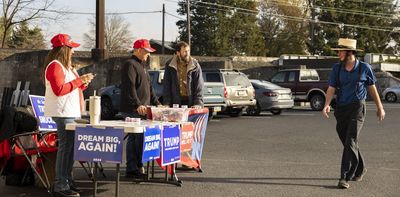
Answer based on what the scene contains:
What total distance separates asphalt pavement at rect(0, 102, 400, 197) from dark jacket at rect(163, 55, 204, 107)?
1.11m

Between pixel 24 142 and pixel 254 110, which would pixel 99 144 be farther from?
pixel 254 110

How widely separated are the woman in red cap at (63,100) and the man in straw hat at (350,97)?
3352mm

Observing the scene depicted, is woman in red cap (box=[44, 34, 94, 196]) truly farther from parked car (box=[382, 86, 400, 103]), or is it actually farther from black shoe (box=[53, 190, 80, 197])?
parked car (box=[382, 86, 400, 103])

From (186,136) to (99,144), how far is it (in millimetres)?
1743

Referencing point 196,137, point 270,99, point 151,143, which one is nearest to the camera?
point 151,143

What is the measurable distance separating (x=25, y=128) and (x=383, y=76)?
38.6m

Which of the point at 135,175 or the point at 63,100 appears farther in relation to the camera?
the point at 135,175

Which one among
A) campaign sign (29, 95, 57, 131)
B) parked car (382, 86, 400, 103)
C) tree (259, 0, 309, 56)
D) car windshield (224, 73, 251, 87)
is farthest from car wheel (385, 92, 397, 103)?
tree (259, 0, 309, 56)

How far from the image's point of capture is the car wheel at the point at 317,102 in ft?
79.8

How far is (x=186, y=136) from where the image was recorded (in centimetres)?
789

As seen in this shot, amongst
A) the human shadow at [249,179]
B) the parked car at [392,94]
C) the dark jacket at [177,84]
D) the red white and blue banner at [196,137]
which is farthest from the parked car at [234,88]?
the parked car at [392,94]

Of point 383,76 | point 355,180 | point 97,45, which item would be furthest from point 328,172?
point 383,76

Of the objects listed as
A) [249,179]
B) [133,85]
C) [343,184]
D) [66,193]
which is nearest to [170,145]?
A: [133,85]

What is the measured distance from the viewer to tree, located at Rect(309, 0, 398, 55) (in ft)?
236
